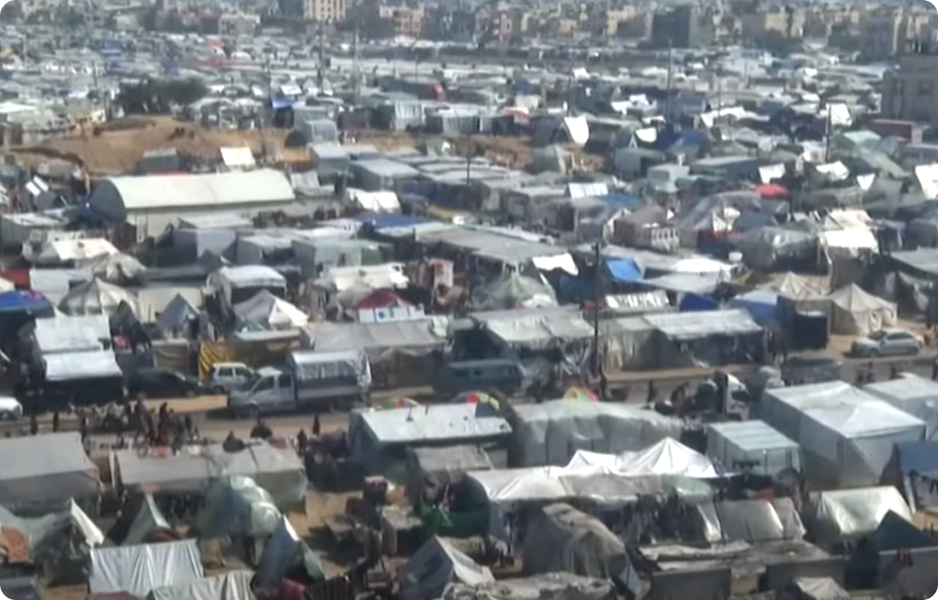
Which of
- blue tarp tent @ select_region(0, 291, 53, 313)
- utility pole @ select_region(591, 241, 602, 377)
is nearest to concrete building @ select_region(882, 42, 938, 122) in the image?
utility pole @ select_region(591, 241, 602, 377)

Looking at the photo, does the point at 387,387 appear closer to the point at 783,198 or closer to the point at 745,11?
the point at 783,198

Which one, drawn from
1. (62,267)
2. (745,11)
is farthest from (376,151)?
(745,11)

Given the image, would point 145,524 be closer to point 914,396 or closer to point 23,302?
point 914,396

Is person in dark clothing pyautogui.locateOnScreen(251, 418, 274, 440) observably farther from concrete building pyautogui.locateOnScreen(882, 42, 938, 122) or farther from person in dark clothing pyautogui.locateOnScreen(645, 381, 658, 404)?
concrete building pyautogui.locateOnScreen(882, 42, 938, 122)

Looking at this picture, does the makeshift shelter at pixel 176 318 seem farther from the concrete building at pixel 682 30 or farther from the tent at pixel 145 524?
the concrete building at pixel 682 30

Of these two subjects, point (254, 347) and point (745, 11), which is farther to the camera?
point (745, 11)

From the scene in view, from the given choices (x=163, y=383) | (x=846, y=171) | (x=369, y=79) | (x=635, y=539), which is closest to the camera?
(x=635, y=539)
